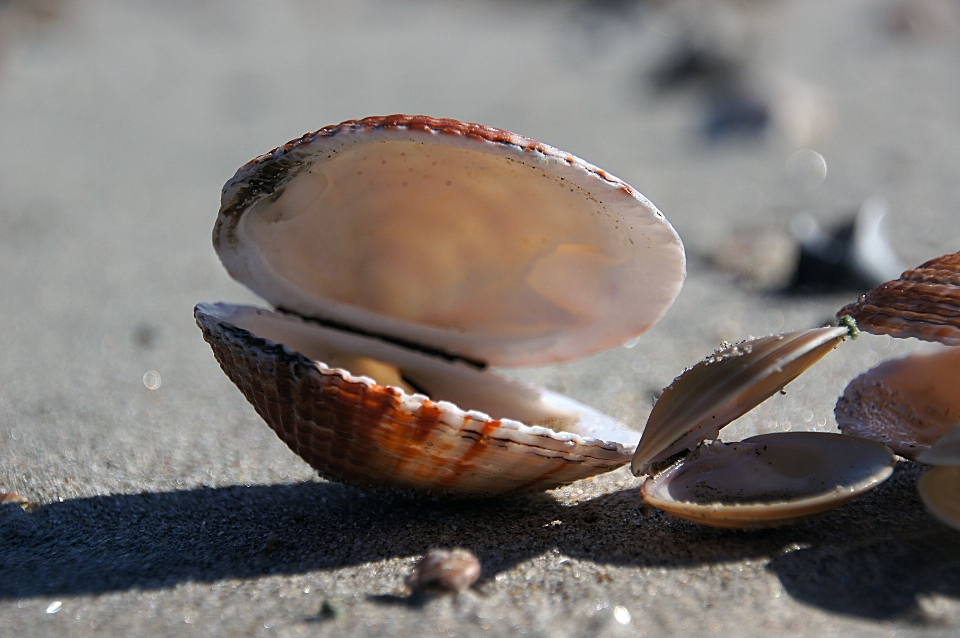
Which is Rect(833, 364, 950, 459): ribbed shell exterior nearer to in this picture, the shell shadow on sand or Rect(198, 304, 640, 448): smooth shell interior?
the shell shadow on sand

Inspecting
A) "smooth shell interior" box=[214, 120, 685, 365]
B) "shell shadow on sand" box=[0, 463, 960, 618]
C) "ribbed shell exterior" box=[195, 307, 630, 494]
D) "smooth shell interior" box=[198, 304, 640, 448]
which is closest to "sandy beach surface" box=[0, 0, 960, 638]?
"shell shadow on sand" box=[0, 463, 960, 618]

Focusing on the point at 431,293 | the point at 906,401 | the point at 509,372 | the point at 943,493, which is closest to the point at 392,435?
the point at 431,293

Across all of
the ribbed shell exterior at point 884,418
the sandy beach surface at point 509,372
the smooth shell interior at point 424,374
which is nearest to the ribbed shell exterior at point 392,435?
the sandy beach surface at point 509,372

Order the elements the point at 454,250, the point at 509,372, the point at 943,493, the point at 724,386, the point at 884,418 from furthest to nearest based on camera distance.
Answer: the point at 509,372, the point at 454,250, the point at 884,418, the point at 724,386, the point at 943,493

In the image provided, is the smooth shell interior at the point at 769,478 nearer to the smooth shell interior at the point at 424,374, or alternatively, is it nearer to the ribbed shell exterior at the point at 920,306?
the ribbed shell exterior at the point at 920,306

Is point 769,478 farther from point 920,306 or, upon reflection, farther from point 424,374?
point 424,374

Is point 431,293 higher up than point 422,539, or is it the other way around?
point 431,293
